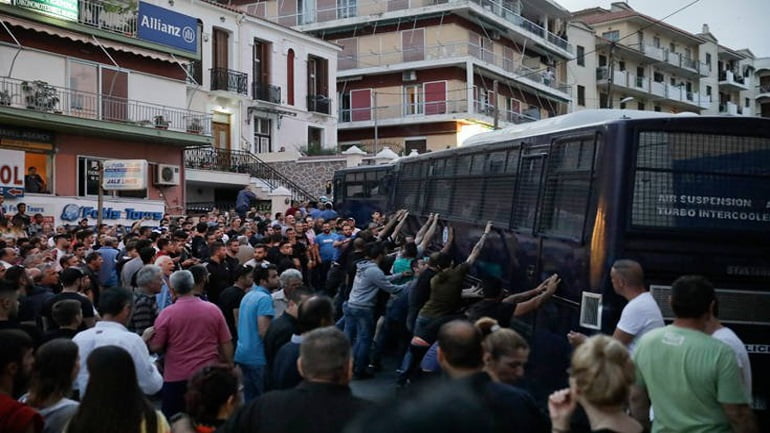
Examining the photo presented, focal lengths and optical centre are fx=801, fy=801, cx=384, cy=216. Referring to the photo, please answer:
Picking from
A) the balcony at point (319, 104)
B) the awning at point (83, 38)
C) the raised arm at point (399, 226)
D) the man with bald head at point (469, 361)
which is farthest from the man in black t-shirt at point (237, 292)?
the balcony at point (319, 104)

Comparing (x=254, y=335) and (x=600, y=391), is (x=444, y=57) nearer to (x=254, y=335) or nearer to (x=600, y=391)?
(x=254, y=335)

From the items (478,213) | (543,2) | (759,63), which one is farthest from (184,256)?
(759,63)

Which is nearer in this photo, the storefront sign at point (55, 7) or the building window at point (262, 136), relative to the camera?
the storefront sign at point (55, 7)

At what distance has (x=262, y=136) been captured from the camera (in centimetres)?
3750

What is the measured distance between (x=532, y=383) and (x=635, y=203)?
2.30 metres

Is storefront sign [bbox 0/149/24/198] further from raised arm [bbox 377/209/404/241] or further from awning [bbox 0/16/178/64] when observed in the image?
raised arm [bbox 377/209/404/241]

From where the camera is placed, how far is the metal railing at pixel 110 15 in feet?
82.0

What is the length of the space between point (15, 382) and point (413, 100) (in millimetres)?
43481

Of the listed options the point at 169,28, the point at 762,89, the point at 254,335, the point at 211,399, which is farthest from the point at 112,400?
the point at 762,89

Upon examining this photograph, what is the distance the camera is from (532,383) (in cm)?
862

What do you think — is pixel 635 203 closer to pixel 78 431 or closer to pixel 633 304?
pixel 633 304

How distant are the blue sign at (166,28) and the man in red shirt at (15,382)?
77.3 ft

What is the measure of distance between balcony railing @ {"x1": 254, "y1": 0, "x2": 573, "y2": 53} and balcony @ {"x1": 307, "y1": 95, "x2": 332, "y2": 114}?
9.06m

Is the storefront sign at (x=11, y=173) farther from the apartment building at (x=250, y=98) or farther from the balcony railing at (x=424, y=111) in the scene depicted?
the balcony railing at (x=424, y=111)
